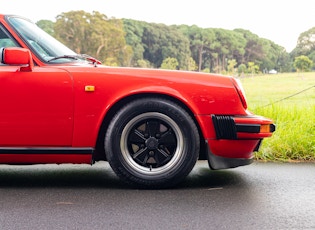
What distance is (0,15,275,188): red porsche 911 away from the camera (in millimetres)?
3949

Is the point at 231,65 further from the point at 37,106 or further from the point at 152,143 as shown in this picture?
the point at 37,106

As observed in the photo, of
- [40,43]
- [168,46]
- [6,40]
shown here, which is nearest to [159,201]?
[40,43]

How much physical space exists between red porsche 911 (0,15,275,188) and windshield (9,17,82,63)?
0.18m

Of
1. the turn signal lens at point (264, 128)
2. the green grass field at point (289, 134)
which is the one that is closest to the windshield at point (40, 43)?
the turn signal lens at point (264, 128)

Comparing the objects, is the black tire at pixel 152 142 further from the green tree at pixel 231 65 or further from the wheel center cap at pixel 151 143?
the green tree at pixel 231 65

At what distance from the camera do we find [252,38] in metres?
94.3

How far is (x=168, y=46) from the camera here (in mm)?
73312

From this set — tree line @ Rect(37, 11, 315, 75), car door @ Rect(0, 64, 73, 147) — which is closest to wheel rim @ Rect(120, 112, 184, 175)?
car door @ Rect(0, 64, 73, 147)

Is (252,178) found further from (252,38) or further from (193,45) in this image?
(252,38)

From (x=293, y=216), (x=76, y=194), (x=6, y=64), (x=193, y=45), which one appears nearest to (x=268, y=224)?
(x=293, y=216)

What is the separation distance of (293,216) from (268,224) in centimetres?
29

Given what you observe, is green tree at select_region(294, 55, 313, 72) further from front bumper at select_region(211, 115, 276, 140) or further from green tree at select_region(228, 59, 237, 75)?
front bumper at select_region(211, 115, 276, 140)

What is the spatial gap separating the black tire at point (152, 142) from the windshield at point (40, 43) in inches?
31.0

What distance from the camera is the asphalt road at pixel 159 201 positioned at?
3.02 meters
